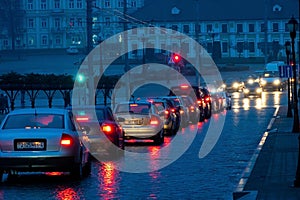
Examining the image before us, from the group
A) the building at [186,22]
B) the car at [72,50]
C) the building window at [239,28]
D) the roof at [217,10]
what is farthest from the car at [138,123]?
the building window at [239,28]

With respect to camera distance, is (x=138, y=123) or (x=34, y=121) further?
(x=138, y=123)

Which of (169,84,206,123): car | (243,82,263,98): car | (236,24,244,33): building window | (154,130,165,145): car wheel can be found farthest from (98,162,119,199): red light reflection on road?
(236,24,244,33): building window

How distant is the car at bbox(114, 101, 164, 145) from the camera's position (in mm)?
28266

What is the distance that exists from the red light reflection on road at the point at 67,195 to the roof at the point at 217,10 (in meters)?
117

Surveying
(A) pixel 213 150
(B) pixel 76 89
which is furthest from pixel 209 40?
(A) pixel 213 150

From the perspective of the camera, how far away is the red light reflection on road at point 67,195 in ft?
49.0

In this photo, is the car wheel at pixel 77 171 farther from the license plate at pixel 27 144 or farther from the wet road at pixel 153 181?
the license plate at pixel 27 144

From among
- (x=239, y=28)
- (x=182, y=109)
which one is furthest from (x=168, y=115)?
(x=239, y=28)

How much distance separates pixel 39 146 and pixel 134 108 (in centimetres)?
1194

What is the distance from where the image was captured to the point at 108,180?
17969 mm

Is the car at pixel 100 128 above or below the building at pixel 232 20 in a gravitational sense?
below

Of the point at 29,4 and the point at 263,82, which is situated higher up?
the point at 29,4

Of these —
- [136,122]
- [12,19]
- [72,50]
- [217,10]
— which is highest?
[217,10]

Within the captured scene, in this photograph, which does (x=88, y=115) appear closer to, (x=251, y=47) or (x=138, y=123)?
(x=138, y=123)
